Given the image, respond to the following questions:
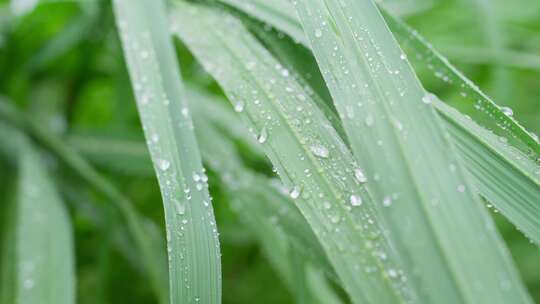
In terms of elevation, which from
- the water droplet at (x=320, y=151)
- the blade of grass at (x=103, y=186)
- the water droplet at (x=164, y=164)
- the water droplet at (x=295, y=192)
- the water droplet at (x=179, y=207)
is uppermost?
the blade of grass at (x=103, y=186)

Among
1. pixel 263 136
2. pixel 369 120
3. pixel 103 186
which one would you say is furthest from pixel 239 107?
pixel 103 186

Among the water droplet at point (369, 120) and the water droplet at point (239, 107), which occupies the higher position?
the water droplet at point (239, 107)

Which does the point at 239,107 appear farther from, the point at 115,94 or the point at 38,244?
the point at 115,94

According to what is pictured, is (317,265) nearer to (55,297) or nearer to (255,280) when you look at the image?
(55,297)

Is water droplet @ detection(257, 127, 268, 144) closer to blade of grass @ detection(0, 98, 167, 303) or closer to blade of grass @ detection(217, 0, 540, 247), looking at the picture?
blade of grass @ detection(217, 0, 540, 247)

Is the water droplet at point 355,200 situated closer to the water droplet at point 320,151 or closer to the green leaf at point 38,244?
the water droplet at point 320,151

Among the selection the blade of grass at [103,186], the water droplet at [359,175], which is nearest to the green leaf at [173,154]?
A: the water droplet at [359,175]
